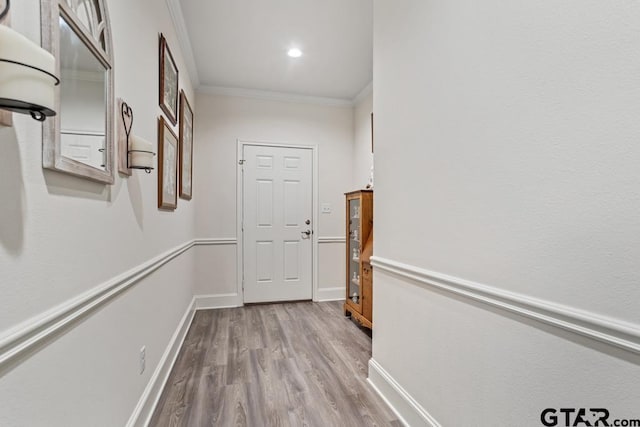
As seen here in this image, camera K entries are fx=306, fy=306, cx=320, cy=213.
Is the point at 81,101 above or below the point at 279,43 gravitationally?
below

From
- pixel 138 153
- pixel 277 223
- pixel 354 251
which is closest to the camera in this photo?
pixel 138 153

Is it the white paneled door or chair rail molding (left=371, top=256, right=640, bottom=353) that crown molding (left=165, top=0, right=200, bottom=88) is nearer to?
the white paneled door

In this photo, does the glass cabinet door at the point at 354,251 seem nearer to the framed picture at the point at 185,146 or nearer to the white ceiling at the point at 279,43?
the white ceiling at the point at 279,43

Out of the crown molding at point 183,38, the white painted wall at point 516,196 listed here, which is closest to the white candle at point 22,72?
the white painted wall at point 516,196

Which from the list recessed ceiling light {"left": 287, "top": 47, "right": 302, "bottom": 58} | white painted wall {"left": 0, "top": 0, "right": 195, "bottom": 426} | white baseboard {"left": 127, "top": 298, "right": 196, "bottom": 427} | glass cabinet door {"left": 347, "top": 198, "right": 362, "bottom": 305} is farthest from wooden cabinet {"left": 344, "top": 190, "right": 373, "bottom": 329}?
white painted wall {"left": 0, "top": 0, "right": 195, "bottom": 426}

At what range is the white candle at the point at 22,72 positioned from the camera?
21.8 inches

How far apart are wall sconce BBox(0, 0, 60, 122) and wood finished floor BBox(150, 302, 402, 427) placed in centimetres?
175

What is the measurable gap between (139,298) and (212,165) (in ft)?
8.12

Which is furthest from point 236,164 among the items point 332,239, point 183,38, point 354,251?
point 354,251

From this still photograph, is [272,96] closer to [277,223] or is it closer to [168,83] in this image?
[277,223]

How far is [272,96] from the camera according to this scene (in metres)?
3.96

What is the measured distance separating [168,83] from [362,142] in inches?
94.7

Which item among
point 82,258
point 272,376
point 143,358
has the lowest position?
point 272,376

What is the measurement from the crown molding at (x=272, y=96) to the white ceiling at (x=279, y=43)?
1.8 inches
